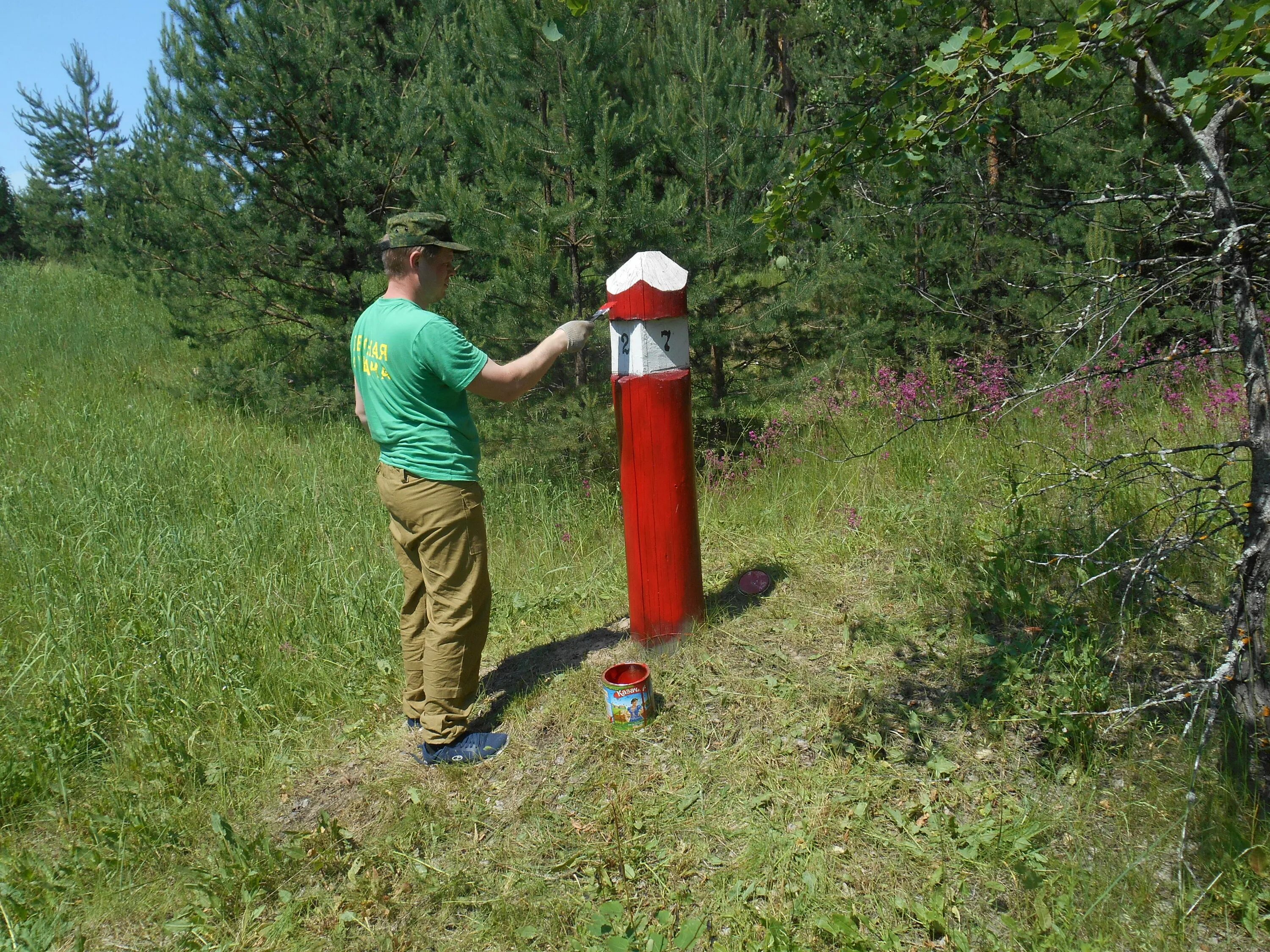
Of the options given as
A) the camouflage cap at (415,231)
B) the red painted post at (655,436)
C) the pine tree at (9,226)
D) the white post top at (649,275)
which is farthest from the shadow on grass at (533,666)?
the pine tree at (9,226)

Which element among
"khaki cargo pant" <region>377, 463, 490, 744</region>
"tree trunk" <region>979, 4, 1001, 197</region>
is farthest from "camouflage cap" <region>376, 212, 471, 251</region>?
"tree trunk" <region>979, 4, 1001, 197</region>

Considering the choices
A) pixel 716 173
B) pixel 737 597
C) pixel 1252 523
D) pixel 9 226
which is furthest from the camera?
pixel 9 226

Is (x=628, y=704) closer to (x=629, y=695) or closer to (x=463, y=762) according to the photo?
(x=629, y=695)

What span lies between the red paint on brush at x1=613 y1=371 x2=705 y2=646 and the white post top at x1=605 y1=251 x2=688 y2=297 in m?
0.32

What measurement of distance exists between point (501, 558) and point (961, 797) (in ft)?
9.28

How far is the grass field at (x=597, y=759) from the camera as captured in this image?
2395mm

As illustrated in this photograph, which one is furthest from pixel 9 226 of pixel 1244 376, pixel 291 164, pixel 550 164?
pixel 1244 376

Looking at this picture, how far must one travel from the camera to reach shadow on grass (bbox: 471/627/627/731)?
11.3 feet

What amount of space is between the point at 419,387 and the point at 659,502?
1.00 metres

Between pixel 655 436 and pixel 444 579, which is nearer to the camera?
pixel 444 579

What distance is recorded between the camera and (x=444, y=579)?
3.01m

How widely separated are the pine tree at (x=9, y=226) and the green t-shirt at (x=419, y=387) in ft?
85.9

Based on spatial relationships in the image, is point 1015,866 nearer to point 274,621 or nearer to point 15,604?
point 274,621

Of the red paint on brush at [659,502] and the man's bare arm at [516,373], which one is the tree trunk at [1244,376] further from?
the man's bare arm at [516,373]
